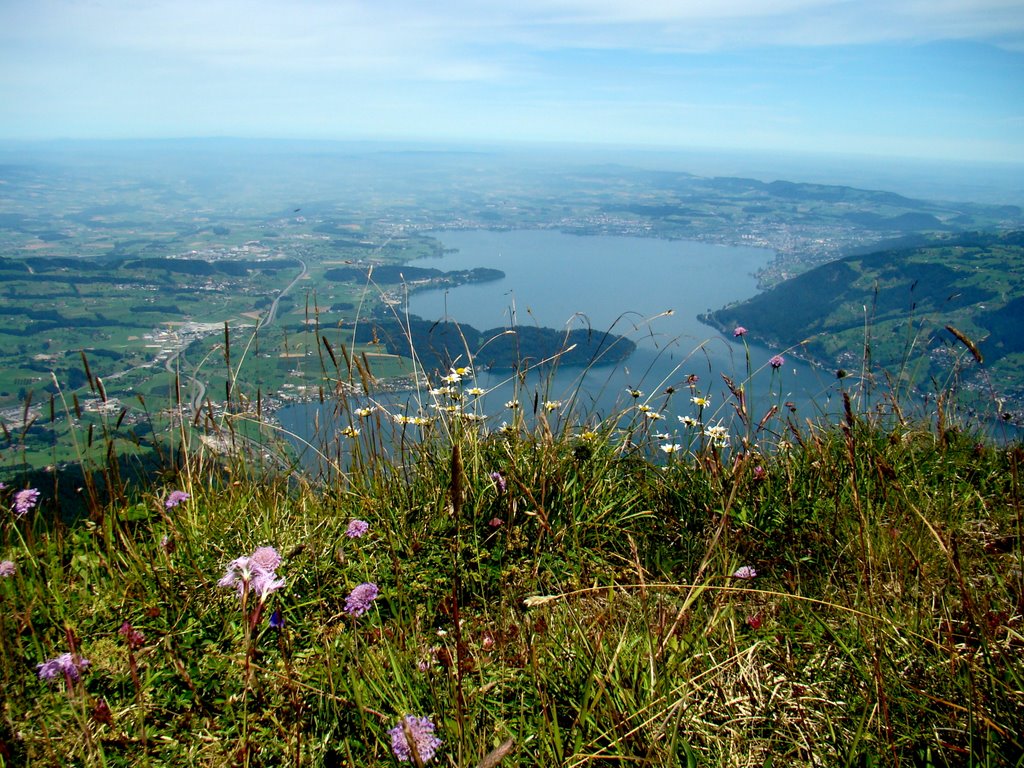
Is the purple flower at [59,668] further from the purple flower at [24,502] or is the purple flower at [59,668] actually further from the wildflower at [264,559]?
the purple flower at [24,502]

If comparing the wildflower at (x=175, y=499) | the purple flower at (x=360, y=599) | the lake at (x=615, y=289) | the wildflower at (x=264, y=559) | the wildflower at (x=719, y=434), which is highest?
the wildflower at (x=264, y=559)

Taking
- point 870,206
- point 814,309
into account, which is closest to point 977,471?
point 814,309

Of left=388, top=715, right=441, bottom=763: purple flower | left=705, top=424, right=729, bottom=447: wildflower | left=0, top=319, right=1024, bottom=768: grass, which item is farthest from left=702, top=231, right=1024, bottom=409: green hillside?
left=388, top=715, right=441, bottom=763: purple flower

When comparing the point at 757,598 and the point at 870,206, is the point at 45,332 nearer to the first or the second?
the point at 757,598

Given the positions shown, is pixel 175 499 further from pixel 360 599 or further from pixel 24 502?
pixel 360 599

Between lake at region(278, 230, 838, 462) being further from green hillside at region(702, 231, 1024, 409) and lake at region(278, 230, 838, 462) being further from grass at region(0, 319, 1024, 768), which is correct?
grass at region(0, 319, 1024, 768)

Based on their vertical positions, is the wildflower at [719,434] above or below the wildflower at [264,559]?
below

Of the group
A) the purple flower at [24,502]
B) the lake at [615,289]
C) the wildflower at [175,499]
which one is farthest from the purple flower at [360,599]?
the lake at [615,289]

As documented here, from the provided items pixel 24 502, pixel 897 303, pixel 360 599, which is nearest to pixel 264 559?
pixel 360 599

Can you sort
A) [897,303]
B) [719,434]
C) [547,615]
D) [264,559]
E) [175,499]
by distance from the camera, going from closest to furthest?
[264,559]
[547,615]
[175,499]
[719,434]
[897,303]
